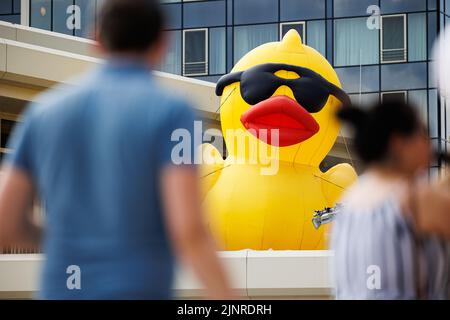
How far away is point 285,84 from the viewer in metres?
13.5

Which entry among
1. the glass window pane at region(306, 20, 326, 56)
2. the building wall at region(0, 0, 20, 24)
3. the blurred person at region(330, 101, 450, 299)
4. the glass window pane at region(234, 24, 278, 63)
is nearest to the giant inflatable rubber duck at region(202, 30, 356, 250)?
the blurred person at region(330, 101, 450, 299)

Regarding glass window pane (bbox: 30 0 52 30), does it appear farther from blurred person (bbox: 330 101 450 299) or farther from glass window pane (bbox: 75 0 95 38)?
blurred person (bbox: 330 101 450 299)

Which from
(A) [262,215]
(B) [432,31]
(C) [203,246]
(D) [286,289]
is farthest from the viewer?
(B) [432,31]

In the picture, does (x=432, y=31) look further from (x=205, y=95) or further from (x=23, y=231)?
(x=23, y=231)

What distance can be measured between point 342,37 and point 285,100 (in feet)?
57.7

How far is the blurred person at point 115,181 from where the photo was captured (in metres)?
2.52

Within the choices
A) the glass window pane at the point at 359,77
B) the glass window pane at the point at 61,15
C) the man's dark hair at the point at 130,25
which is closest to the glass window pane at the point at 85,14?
the glass window pane at the point at 61,15

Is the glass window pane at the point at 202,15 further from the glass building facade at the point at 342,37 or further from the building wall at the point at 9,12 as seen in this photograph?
the building wall at the point at 9,12

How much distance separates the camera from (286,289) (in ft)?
38.2

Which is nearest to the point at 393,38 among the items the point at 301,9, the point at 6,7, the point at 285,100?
the point at 301,9

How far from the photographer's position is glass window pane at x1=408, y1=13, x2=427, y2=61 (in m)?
29.9

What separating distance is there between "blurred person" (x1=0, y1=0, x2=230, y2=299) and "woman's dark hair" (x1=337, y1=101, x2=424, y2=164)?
60 cm

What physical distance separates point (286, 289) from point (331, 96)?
10.5 ft
